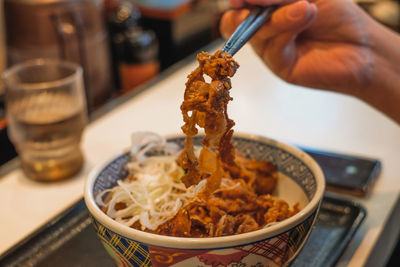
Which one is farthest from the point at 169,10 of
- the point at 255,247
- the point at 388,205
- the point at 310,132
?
the point at 255,247

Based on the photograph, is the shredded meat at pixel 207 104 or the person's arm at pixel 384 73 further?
the person's arm at pixel 384 73

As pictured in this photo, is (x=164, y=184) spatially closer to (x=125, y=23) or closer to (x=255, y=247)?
(x=255, y=247)

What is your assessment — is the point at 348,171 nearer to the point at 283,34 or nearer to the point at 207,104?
the point at 283,34

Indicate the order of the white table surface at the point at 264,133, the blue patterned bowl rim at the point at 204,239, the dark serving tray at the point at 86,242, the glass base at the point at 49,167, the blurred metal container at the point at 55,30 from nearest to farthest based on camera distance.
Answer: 1. the blue patterned bowl rim at the point at 204,239
2. the dark serving tray at the point at 86,242
3. the white table surface at the point at 264,133
4. the glass base at the point at 49,167
5. the blurred metal container at the point at 55,30

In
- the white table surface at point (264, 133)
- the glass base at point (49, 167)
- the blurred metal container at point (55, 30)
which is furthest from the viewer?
the blurred metal container at point (55, 30)

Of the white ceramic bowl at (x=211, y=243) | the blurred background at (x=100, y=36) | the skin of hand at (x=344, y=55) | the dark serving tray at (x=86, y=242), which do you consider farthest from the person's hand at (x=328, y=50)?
the blurred background at (x=100, y=36)

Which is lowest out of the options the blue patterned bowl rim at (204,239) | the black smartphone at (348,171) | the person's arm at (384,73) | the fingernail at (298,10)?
the black smartphone at (348,171)

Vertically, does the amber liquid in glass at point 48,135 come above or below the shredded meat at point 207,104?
below

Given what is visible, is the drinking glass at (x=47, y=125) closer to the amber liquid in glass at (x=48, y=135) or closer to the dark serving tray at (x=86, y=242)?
the amber liquid in glass at (x=48, y=135)

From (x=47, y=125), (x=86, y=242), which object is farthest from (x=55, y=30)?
(x=86, y=242)

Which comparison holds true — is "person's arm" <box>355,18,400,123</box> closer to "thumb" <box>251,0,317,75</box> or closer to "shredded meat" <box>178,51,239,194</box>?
"thumb" <box>251,0,317,75</box>
